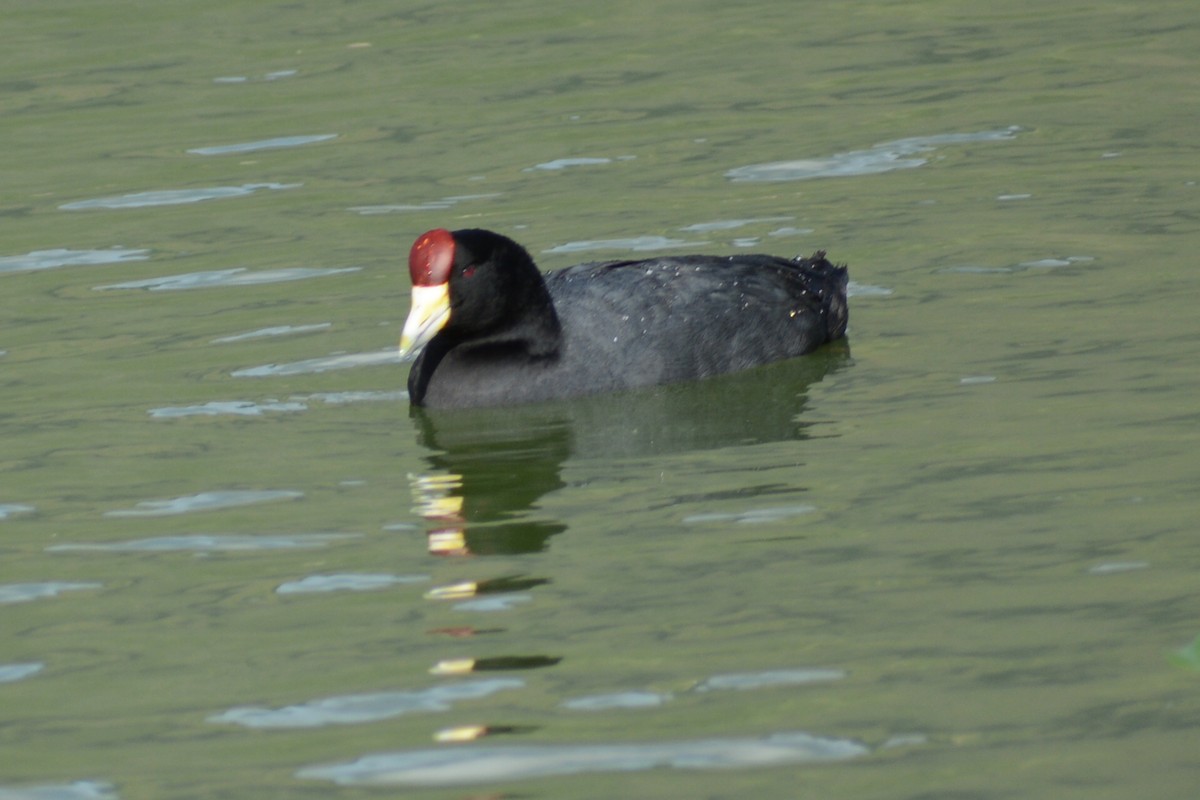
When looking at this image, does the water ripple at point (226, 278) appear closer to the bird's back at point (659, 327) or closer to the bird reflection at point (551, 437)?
the bird's back at point (659, 327)

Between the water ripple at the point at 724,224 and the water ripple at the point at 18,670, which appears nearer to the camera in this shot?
the water ripple at the point at 18,670

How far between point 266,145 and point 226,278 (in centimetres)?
395

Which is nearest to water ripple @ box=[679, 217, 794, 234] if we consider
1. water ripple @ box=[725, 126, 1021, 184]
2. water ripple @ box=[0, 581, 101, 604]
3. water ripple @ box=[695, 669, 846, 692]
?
water ripple @ box=[725, 126, 1021, 184]

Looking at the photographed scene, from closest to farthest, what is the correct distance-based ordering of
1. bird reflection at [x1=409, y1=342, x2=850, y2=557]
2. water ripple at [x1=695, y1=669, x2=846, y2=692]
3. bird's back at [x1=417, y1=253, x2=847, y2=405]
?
1. water ripple at [x1=695, y1=669, x2=846, y2=692]
2. bird reflection at [x1=409, y1=342, x2=850, y2=557]
3. bird's back at [x1=417, y1=253, x2=847, y2=405]

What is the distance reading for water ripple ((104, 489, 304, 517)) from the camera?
7598mm

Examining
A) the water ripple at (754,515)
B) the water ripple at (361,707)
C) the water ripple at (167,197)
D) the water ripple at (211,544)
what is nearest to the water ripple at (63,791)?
the water ripple at (361,707)

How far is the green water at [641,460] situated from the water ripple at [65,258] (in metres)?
0.05

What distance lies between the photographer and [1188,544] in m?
6.29

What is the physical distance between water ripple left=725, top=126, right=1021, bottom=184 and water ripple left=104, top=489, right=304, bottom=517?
6167 millimetres

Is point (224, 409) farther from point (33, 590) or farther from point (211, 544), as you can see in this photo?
point (33, 590)

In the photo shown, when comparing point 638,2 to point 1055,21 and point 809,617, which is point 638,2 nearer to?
point 1055,21

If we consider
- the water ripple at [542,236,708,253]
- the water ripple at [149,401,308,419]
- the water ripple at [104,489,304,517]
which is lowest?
the water ripple at [104,489,304,517]

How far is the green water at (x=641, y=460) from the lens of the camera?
536 cm

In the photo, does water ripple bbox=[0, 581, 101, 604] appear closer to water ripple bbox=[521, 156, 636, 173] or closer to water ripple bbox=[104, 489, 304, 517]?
water ripple bbox=[104, 489, 304, 517]
